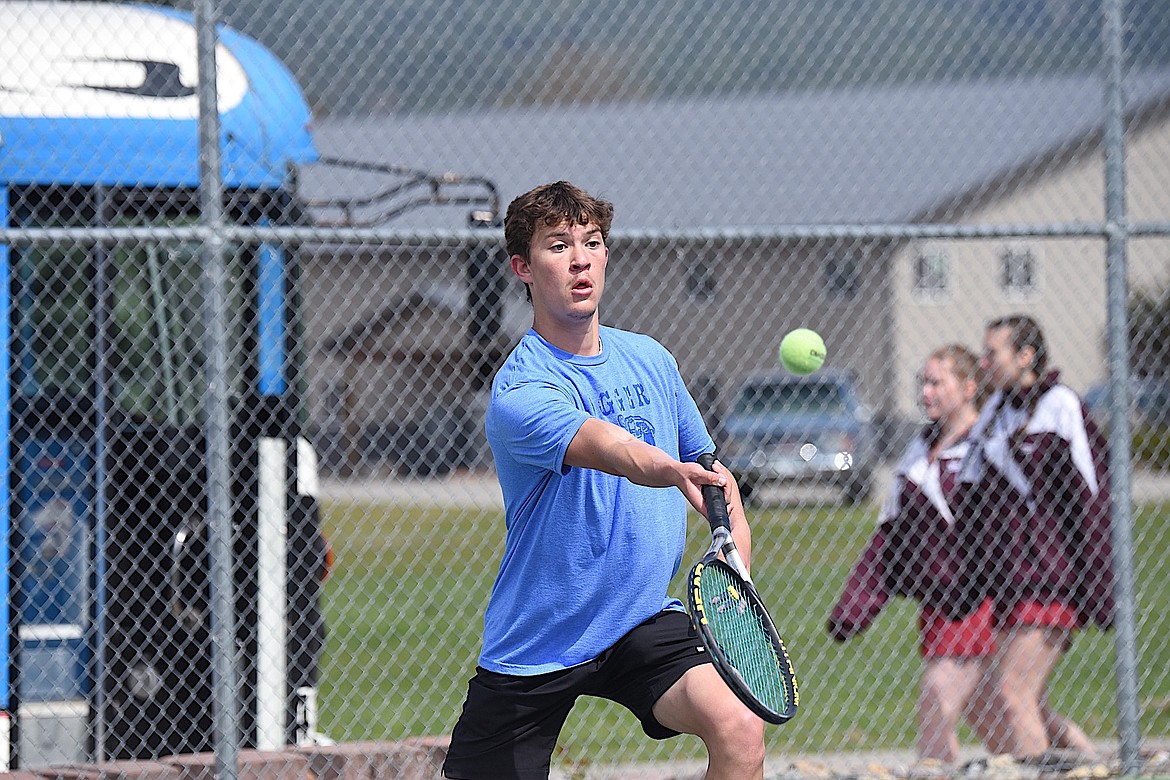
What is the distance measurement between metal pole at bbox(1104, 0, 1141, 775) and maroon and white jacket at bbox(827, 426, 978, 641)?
0.56m

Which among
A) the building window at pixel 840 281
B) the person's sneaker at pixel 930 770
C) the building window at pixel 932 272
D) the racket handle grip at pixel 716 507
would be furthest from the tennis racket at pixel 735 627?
the building window at pixel 932 272

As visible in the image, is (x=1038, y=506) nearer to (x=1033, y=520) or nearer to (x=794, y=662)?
(x=1033, y=520)

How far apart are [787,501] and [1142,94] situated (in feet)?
36.0

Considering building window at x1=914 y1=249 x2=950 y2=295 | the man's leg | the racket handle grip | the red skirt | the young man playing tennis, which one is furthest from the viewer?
building window at x1=914 y1=249 x2=950 y2=295

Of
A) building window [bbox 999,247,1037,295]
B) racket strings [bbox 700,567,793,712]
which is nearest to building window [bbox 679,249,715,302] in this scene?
building window [bbox 999,247,1037,295]

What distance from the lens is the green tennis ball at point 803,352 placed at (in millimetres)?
4246

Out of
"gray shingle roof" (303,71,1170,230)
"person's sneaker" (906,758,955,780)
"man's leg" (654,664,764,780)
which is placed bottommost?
"person's sneaker" (906,758,955,780)

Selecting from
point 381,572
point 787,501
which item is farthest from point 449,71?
point 787,501

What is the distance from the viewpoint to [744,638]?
3158 mm

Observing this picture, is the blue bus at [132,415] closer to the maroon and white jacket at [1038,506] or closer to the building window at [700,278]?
the maroon and white jacket at [1038,506]

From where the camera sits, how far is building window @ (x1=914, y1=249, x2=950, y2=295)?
27688 millimetres

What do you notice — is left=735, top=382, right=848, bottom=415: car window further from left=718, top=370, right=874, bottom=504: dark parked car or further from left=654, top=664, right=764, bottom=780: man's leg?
left=654, top=664, right=764, bottom=780: man's leg

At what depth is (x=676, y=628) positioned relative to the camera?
3484 millimetres

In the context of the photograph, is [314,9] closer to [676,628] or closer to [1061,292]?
[676,628]
